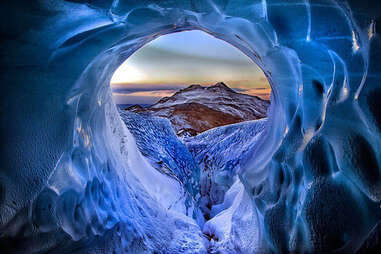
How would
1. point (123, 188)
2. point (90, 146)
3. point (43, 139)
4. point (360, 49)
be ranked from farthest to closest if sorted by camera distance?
point (123, 188)
point (90, 146)
point (43, 139)
point (360, 49)

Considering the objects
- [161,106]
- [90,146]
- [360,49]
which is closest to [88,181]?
[90,146]

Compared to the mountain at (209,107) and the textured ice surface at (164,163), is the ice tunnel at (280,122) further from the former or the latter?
the mountain at (209,107)

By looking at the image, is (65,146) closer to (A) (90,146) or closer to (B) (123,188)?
(A) (90,146)

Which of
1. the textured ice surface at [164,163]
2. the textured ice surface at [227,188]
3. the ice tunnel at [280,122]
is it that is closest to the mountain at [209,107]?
the textured ice surface at [227,188]

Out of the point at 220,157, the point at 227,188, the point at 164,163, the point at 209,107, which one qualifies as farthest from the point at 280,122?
the point at 209,107

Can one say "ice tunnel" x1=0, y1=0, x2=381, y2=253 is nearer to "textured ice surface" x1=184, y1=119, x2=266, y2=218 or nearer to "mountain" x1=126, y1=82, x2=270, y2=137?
"textured ice surface" x1=184, y1=119, x2=266, y2=218

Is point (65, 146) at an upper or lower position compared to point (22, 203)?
upper

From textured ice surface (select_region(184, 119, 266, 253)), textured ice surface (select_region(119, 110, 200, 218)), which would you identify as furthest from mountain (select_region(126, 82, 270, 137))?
textured ice surface (select_region(119, 110, 200, 218))
